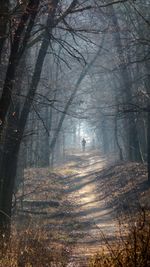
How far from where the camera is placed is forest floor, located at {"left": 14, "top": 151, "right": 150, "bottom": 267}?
1206 centimetres

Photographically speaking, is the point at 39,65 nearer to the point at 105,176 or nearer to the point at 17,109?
the point at 17,109

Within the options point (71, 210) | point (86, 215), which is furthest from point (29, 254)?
point (71, 210)

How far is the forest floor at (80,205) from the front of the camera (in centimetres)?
1206

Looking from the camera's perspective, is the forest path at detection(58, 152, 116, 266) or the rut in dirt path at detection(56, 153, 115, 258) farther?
the rut in dirt path at detection(56, 153, 115, 258)

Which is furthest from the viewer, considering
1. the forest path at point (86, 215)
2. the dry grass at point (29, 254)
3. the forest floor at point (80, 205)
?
the forest floor at point (80, 205)

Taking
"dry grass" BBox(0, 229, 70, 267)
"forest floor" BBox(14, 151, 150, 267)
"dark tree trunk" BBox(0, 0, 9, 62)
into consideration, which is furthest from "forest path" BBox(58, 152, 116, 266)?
"dark tree trunk" BBox(0, 0, 9, 62)

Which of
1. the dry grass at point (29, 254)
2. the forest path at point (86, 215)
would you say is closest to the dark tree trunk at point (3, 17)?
the forest path at point (86, 215)

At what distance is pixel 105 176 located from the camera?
28562 millimetres

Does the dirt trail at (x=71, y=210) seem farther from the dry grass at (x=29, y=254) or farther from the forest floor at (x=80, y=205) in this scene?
the dry grass at (x=29, y=254)

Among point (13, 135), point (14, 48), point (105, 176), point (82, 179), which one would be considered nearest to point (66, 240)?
point (13, 135)

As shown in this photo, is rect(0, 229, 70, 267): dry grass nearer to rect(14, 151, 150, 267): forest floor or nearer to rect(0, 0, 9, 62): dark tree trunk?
rect(14, 151, 150, 267): forest floor

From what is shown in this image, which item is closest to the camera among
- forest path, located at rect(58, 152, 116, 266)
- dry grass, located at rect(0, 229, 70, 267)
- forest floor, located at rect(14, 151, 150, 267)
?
dry grass, located at rect(0, 229, 70, 267)

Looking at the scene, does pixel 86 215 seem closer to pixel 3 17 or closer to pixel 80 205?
pixel 80 205

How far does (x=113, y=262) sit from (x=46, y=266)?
2398mm
